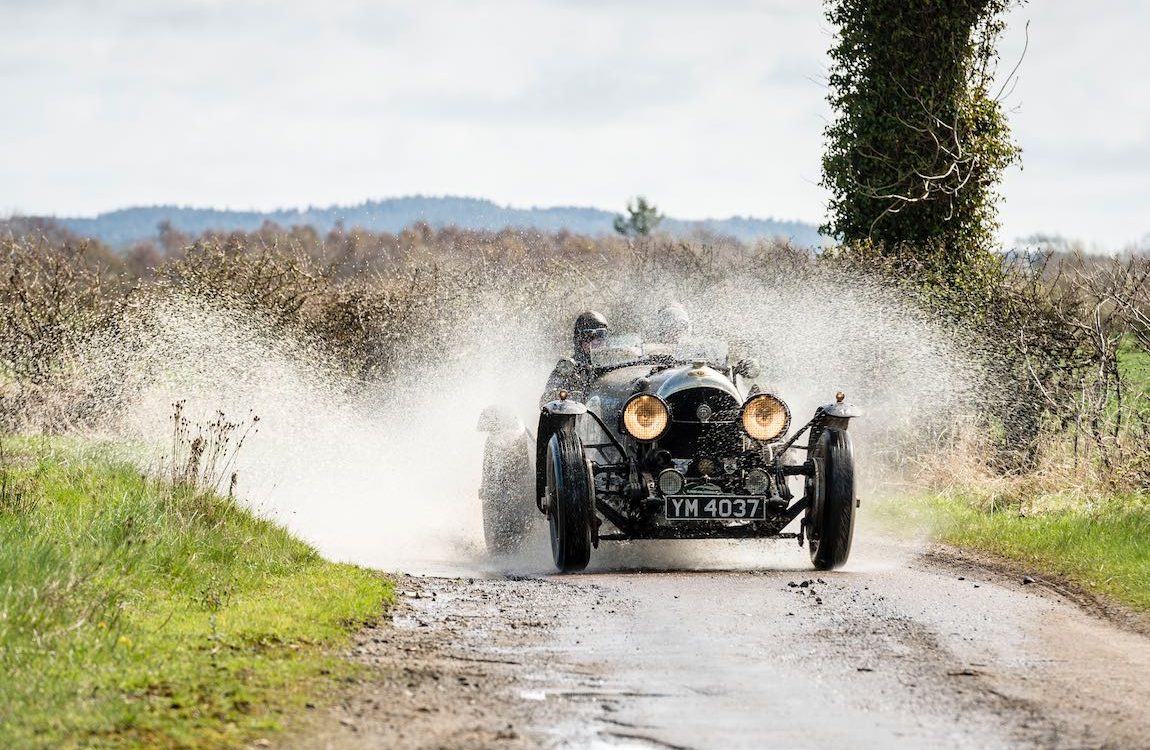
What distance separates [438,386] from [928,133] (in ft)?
28.5

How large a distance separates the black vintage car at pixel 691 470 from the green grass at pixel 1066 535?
181 centimetres

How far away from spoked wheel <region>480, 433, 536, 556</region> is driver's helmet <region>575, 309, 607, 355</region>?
121 centimetres

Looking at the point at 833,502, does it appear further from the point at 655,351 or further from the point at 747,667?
the point at 747,667

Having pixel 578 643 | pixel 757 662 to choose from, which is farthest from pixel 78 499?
pixel 757 662

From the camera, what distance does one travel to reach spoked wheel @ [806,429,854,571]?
13.2 metres

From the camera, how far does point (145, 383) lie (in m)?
24.9

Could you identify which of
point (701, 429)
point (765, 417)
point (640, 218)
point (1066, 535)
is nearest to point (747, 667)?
point (765, 417)

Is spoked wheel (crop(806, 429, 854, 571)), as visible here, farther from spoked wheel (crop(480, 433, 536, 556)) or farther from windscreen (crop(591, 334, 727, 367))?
spoked wheel (crop(480, 433, 536, 556))

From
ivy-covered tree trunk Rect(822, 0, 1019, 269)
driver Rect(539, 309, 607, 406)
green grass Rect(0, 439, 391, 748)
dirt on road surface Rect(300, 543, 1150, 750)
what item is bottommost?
dirt on road surface Rect(300, 543, 1150, 750)

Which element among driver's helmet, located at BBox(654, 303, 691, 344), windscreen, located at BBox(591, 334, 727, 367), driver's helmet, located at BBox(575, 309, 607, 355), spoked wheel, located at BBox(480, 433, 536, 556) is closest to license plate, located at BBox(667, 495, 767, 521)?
windscreen, located at BBox(591, 334, 727, 367)

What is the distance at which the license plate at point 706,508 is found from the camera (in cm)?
1320

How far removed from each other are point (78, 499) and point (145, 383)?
11530 mm

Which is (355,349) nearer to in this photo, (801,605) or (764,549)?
(764,549)

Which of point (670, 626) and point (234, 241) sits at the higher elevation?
point (234, 241)
